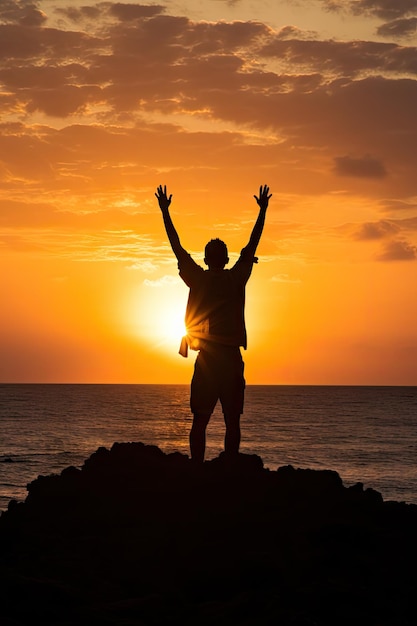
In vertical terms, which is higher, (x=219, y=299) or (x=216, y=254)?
(x=216, y=254)

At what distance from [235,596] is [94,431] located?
8885cm

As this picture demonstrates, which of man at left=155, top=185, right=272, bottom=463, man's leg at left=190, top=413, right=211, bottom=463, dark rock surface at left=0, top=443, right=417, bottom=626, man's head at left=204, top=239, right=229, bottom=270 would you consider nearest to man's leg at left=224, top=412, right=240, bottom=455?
man at left=155, top=185, right=272, bottom=463

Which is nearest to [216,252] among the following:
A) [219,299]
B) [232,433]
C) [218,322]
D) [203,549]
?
[219,299]

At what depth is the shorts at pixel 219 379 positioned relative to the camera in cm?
998

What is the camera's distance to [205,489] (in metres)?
9.55

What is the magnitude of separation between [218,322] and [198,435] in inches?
57.0

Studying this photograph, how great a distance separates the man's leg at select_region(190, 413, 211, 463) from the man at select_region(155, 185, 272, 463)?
1 centimetres

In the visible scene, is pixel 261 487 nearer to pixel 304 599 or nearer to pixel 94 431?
pixel 304 599

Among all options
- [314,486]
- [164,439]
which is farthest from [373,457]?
[314,486]

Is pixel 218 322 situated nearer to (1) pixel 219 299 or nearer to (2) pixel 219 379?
(1) pixel 219 299

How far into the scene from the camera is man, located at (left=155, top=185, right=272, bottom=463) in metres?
9.94

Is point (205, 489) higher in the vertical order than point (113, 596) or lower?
higher

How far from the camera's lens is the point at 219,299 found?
32.5ft

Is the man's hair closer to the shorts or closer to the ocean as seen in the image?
the shorts
